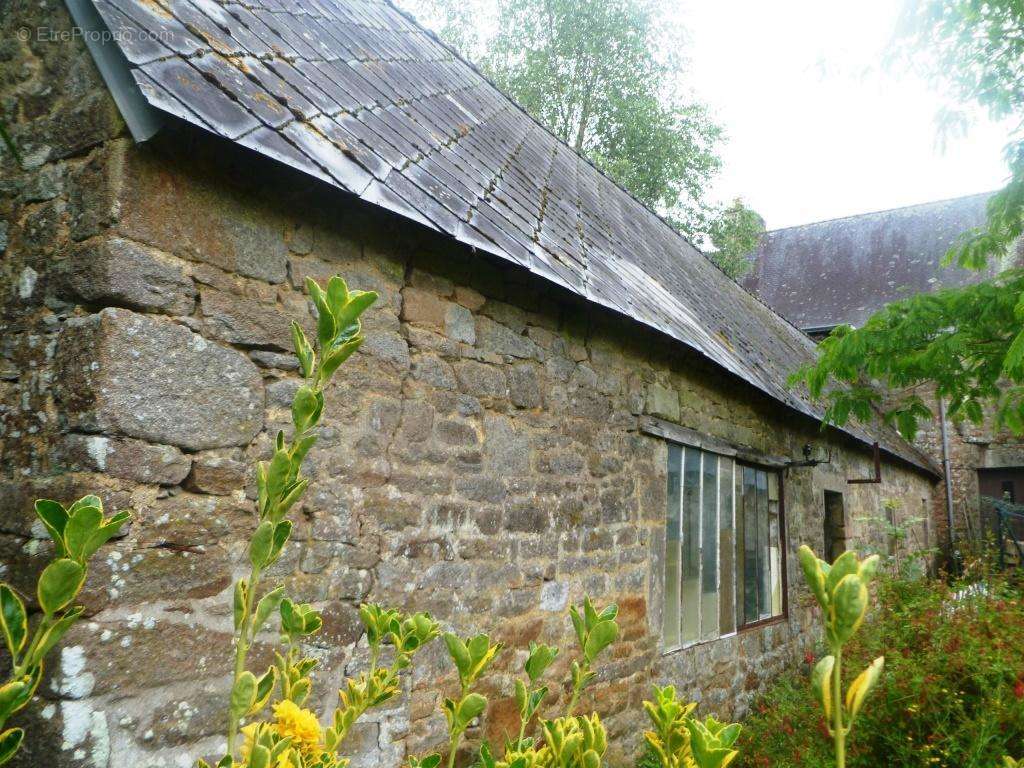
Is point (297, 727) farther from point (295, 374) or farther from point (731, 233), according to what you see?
point (731, 233)

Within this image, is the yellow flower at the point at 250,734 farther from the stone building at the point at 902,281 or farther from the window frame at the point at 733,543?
the stone building at the point at 902,281

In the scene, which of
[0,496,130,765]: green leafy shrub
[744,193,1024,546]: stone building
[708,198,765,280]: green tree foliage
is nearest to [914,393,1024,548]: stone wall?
[744,193,1024,546]: stone building

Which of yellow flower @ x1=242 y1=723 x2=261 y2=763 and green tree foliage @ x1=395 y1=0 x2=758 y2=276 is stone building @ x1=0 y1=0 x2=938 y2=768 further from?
green tree foliage @ x1=395 y1=0 x2=758 y2=276

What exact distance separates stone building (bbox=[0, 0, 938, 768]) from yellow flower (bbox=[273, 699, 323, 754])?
115 cm

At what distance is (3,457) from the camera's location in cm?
231

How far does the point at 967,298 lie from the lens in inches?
177

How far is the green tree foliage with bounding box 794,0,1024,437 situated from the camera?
4449 millimetres

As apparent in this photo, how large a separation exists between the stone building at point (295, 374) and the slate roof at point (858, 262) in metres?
14.5

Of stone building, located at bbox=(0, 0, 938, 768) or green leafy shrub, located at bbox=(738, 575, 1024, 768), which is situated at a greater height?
stone building, located at bbox=(0, 0, 938, 768)

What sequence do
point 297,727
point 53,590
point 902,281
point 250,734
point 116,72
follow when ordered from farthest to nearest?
point 902,281
point 116,72
point 297,727
point 250,734
point 53,590

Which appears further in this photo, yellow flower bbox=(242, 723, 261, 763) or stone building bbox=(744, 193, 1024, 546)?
stone building bbox=(744, 193, 1024, 546)

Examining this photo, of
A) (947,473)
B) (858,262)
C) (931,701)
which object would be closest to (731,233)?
(858,262)

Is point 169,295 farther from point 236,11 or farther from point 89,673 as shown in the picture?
point 236,11

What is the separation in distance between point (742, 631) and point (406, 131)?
484 cm
